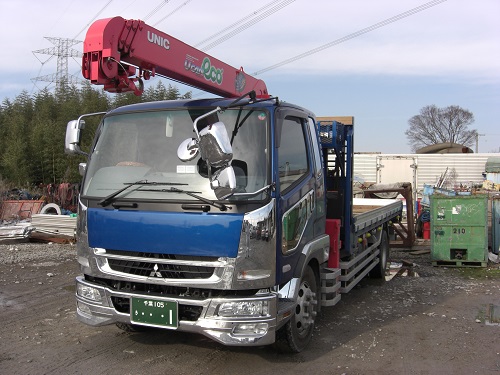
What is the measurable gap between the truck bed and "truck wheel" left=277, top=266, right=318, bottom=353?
1740mm

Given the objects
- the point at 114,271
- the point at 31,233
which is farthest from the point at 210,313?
the point at 31,233

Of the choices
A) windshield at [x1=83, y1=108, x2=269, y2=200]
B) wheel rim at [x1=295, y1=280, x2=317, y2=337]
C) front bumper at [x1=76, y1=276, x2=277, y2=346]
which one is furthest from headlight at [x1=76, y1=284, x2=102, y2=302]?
wheel rim at [x1=295, y1=280, x2=317, y2=337]

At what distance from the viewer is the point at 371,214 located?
290 inches

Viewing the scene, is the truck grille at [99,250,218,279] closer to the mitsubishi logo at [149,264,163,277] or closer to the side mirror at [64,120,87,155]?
the mitsubishi logo at [149,264,163,277]

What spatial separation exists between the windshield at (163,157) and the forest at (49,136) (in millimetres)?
13550

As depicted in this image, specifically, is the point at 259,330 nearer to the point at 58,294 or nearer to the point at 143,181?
the point at 143,181

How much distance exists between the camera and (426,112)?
5588 cm

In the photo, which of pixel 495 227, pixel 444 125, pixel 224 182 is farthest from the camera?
pixel 444 125

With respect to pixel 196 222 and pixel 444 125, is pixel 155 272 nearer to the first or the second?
pixel 196 222

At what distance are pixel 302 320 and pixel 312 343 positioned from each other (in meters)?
0.61

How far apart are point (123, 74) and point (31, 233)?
9.42 meters

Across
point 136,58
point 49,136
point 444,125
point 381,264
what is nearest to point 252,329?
point 136,58

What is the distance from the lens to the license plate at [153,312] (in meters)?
3.99

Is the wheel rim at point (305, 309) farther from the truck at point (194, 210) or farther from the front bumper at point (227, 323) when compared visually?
the front bumper at point (227, 323)
